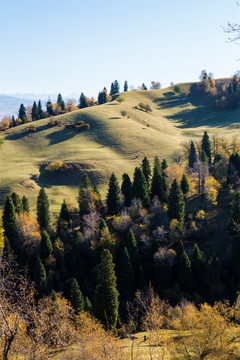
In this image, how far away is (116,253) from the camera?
59500 millimetres

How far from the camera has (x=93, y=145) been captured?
5261 inches

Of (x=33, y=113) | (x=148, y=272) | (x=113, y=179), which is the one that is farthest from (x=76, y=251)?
(x=33, y=113)

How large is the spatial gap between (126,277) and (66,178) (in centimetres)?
5994

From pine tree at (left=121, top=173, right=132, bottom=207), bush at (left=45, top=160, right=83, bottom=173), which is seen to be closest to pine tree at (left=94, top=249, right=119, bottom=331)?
pine tree at (left=121, top=173, right=132, bottom=207)

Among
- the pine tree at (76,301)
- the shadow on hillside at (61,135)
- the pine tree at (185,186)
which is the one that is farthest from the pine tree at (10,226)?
the shadow on hillside at (61,135)

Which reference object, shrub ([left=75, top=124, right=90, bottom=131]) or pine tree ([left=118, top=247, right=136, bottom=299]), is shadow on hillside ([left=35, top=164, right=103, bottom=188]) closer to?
shrub ([left=75, top=124, right=90, bottom=131])

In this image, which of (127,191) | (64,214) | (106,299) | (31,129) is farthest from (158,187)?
(31,129)

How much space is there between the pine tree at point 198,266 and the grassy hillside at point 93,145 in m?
45.0

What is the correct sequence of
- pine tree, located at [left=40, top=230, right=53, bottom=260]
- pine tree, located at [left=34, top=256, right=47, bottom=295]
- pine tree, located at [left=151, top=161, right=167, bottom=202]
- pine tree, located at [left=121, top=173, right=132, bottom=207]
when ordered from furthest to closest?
pine tree, located at [left=121, top=173, right=132, bottom=207]
pine tree, located at [left=151, top=161, right=167, bottom=202]
pine tree, located at [left=40, top=230, right=53, bottom=260]
pine tree, located at [left=34, top=256, right=47, bottom=295]

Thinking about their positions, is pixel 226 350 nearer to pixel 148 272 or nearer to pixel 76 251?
pixel 148 272

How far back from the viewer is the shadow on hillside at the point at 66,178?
330 feet

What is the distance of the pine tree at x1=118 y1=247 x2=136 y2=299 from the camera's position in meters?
53.3

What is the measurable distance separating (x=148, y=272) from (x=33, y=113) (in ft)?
493

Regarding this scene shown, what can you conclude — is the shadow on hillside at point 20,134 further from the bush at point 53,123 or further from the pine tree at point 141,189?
the pine tree at point 141,189
